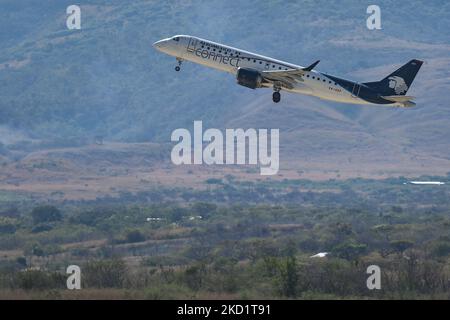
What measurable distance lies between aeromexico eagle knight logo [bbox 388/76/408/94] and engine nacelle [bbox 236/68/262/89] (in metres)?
10.1

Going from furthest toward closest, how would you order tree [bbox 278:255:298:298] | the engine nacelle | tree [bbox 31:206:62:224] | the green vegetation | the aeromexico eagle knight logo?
tree [bbox 31:206:62:224] < the aeromexico eagle knight logo < the engine nacelle < the green vegetation < tree [bbox 278:255:298:298]

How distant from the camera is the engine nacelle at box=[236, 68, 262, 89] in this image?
81.8 metres

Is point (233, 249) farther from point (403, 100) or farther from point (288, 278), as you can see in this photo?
point (288, 278)

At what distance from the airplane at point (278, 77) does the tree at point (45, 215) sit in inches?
2207

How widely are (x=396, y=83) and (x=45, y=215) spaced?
6280 centimetres

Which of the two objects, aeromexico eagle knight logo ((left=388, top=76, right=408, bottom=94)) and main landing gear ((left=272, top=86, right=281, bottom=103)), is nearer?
main landing gear ((left=272, top=86, right=281, bottom=103))

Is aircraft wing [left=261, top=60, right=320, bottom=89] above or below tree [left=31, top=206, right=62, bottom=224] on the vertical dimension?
above

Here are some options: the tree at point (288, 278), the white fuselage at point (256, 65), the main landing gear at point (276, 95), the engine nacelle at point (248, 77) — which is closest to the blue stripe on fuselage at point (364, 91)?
the white fuselage at point (256, 65)

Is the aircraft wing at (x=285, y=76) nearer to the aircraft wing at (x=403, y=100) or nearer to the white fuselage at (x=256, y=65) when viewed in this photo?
the white fuselage at (x=256, y=65)

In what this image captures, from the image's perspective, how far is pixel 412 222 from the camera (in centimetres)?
13388

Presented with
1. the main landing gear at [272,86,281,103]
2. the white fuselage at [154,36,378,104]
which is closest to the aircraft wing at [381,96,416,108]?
the white fuselage at [154,36,378,104]

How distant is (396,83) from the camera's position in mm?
86875

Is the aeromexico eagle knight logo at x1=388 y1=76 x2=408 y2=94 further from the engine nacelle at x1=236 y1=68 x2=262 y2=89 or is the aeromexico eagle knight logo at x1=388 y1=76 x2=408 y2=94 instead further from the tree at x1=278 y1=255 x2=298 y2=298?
the tree at x1=278 y1=255 x2=298 y2=298
